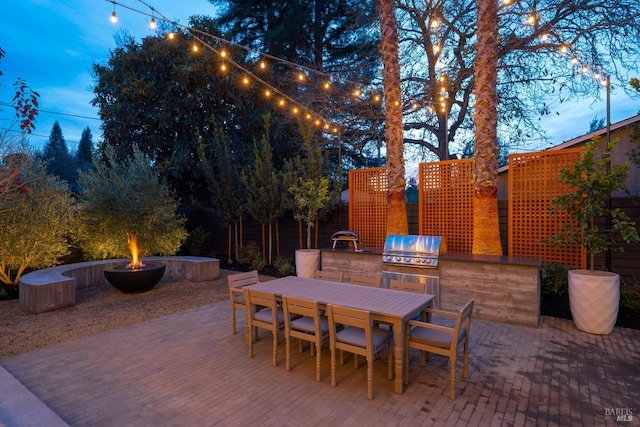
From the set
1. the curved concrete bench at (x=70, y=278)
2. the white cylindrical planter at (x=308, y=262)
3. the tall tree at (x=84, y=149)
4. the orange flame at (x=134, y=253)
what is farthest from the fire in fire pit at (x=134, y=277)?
the tall tree at (x=84, y=149)

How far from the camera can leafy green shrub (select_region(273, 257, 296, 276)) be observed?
8.42 meters

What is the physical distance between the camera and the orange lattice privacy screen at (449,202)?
6.43m

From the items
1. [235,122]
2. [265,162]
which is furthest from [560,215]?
[235,122]

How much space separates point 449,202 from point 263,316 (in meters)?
4.62

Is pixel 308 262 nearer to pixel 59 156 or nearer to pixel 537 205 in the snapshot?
pixel 537 205

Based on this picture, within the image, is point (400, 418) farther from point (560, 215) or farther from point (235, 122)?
point (235, 122)

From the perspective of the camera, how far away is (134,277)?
6.41m

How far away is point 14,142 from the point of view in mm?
3807

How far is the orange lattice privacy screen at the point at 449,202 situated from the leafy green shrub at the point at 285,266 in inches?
136

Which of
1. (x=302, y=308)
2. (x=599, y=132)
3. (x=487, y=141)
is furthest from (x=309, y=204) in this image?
(x=599, y=132)

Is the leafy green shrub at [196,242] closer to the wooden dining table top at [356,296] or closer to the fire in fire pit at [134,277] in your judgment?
the fire in fire pit at [134,277]

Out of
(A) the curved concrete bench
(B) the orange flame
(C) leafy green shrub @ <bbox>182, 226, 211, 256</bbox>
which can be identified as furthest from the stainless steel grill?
(C) leafy green shrub @ <bbox>182, 226, 211, 256</bbox>

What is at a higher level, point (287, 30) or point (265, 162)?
point (287, 30)

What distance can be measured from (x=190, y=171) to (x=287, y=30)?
6.83 meters
